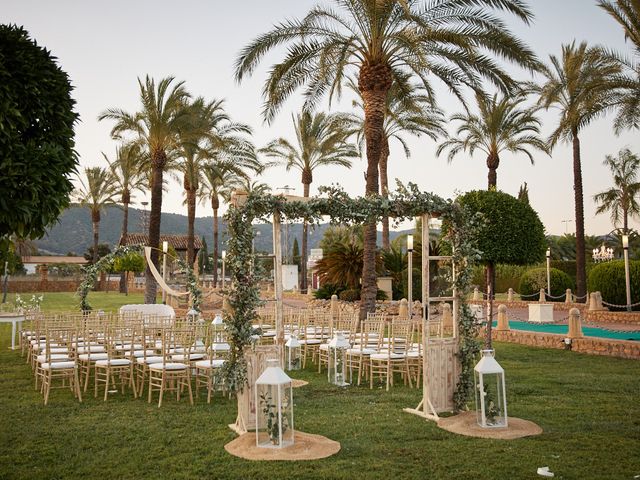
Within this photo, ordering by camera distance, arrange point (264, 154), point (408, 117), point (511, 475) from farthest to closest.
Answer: point (264, 154), point (408, 117), point (511, 475)

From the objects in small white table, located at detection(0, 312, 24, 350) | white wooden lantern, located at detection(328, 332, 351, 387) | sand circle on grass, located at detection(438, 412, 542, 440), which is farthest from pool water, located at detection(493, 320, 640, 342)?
small white table, located at detection(0, 312, 24, 350)

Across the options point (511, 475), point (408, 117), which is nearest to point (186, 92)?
point (408, 117)

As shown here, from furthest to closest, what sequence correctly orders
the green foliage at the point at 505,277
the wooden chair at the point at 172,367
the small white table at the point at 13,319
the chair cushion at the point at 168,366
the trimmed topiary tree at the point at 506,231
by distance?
the green foliage at the point at 505,277
the small white table at the point at 13,319
the trimmed topiary tree at the point at 506,231
the chair cushion at the point at 168,366
the wooden chair at the point at 172,367

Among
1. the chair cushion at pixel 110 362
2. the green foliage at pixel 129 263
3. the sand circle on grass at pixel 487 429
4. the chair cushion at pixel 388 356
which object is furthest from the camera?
the green foliage at pixel 129 263

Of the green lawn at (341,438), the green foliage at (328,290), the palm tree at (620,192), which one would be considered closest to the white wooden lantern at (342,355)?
the green lawn at (341,438)

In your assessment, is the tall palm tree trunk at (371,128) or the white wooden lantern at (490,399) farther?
the tall palm tree trunk at (371,128)

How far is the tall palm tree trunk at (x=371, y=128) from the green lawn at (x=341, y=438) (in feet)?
23.0

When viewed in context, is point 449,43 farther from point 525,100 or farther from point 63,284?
point 63,284

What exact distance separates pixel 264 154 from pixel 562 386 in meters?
23.8

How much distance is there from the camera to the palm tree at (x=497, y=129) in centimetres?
2602

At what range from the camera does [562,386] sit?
9.88m

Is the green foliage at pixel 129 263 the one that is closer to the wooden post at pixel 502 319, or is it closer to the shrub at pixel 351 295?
the shrub at pixel 351 295

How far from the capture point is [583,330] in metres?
19.1

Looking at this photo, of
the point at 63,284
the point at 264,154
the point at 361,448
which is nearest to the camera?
the point at 361,448
